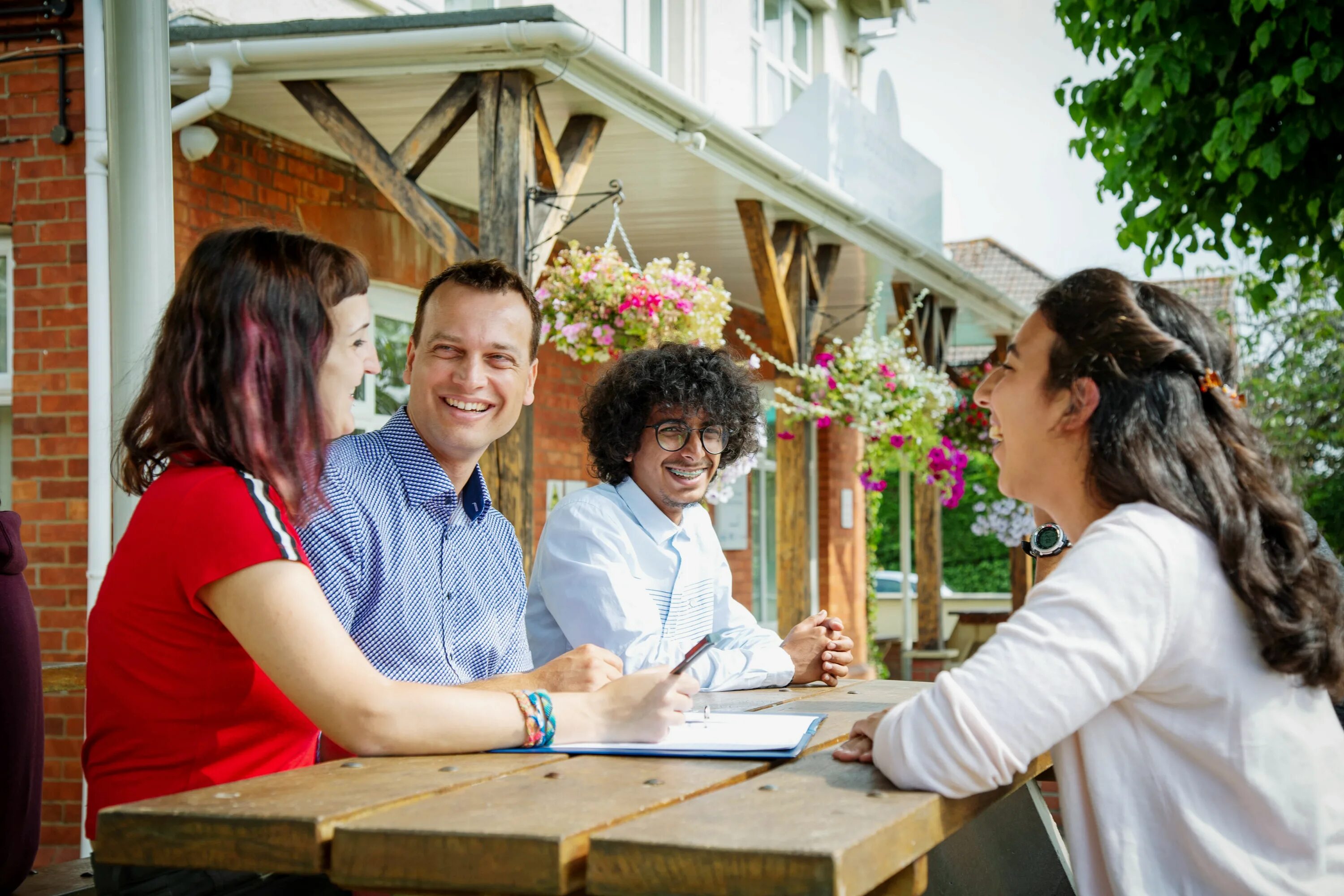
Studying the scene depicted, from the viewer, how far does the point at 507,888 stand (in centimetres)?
131

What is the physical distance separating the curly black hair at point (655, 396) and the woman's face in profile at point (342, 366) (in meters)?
1.41

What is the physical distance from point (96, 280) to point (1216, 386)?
4.28 m

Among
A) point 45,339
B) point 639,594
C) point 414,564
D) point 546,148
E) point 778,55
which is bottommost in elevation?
point 639,594

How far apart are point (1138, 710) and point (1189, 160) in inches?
166

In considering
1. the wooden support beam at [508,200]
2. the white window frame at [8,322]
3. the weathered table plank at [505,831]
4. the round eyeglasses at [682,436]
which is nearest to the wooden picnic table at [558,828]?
the weathered table plank at [505,831]

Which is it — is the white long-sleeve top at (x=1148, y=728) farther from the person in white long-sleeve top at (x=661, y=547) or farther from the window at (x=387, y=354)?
the window at (x=387, y=354)

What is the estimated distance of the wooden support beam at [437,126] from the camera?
16.4ft

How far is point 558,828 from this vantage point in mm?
1350

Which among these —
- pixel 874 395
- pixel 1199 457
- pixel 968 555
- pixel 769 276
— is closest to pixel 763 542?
pixel 874 395

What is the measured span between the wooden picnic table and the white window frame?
413cm

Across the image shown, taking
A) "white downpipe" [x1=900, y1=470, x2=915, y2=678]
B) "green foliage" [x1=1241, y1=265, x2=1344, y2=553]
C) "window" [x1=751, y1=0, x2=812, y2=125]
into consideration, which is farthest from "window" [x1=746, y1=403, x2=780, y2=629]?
"green foliage" [x1=1241, y1=265, x2=1344, y2=553]

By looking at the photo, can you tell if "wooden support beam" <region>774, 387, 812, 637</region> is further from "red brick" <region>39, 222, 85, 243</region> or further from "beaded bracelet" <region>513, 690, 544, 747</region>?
"beaded bracelet" <region>513, 690, 544, 747</region>

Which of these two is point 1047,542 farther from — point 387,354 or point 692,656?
point 387,354

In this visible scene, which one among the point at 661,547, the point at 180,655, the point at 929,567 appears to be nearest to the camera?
the point at 180,655
